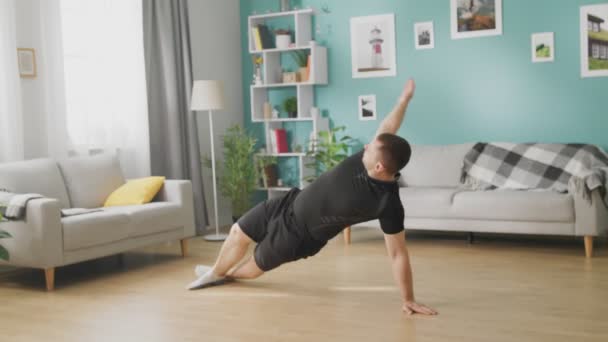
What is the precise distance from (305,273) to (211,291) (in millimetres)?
717

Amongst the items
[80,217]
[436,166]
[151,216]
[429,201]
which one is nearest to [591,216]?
[429,201]

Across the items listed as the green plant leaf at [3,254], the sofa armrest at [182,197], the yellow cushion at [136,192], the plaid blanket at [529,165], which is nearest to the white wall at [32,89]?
the yellow cushion at [136,192]

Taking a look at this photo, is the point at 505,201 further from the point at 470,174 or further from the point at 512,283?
the point at 512,283

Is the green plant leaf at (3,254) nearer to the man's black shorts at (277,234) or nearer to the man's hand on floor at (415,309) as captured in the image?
the man's black shorts at (277,234)

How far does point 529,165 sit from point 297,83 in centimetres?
229

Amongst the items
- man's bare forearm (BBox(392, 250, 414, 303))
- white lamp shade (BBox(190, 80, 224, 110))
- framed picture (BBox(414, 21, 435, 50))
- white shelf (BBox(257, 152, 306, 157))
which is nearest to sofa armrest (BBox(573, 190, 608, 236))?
man's bare forearm (BBox(392, 250, 414, 303))

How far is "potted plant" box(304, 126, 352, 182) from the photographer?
6.52 m

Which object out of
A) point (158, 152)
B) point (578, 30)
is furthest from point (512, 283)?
point (158, 152)

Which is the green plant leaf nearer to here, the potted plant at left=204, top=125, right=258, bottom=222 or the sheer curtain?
the sheer curtain

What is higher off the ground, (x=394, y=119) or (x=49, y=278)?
(x=394, y=119)

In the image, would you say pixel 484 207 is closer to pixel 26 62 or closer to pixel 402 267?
pixel 402 267

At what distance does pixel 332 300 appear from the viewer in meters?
4.02

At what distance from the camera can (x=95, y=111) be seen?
5.89 m

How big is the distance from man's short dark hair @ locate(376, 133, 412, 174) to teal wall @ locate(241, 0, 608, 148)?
9.91 ft
